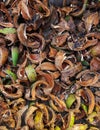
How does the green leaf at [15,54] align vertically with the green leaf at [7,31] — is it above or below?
below

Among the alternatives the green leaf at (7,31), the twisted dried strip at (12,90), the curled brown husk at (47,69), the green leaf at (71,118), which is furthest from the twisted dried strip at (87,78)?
the green leaf at (7,31)

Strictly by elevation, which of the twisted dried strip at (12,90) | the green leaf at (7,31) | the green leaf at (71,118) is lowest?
the green leaf at (71,118)

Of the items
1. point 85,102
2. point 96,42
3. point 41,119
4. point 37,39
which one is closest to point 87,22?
point 96,42

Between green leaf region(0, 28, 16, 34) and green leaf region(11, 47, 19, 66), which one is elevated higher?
green leaf region(0, 28, 16, 34)

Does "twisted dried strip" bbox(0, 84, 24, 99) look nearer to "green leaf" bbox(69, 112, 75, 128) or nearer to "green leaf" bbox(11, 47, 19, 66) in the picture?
"green leaf" bbox(11, 47, 19, 66)

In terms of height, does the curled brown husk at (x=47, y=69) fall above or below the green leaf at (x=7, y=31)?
below

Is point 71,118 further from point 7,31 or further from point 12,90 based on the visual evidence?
point 7,31

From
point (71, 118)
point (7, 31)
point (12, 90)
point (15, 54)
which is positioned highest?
point (7, 31)

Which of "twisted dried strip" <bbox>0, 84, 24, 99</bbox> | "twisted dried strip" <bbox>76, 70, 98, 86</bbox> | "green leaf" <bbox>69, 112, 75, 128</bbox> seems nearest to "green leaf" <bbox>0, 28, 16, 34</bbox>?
"twisted dried strip" <bbox>0, 84, 24, 99</bbox>

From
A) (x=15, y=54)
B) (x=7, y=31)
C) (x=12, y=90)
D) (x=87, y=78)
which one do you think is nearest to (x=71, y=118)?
(x=87, y=78)

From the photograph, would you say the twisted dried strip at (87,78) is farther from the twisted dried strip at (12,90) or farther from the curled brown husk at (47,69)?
the twisted dried strip at (12,90)

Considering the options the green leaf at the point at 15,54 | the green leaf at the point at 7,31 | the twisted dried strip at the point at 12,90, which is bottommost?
the twisted dried strip at the point at 12,90

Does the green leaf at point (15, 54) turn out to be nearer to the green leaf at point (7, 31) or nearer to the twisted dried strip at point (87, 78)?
the green leaf at point (7, 31)

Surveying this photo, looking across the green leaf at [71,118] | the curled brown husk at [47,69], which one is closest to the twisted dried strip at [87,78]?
the curled brown husk at [47,69]
